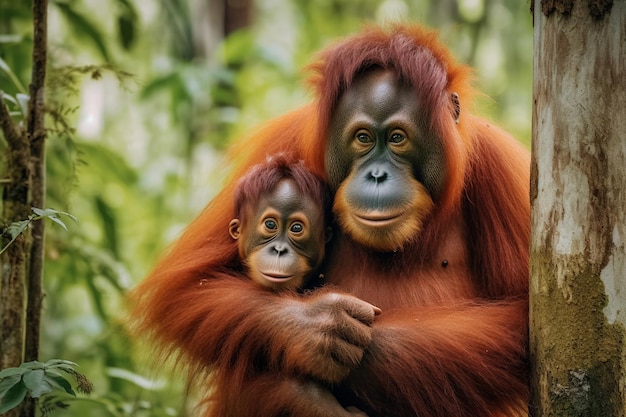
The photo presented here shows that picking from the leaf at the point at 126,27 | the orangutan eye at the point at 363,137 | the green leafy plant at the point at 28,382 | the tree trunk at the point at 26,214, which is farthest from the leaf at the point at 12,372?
the leaf at the point at 126,27

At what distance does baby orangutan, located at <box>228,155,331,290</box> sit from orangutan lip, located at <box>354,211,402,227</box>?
0.34 meters

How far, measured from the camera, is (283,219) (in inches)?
112

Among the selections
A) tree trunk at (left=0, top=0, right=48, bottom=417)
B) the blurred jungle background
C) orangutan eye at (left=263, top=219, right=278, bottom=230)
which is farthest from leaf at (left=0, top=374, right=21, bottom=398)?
orangutan eye at (left=263, top=219, right=278, bottom=230)

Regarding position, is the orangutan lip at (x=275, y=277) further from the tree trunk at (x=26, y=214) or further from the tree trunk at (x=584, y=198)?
the tree trunk at (x=584, y=198)

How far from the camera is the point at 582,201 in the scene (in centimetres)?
199

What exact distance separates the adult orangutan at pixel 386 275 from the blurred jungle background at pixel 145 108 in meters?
0.31

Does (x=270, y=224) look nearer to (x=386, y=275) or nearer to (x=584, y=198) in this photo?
(x=386, y=275)

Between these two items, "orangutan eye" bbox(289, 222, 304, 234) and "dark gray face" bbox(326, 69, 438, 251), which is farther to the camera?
"orangutan eye" bbox(289, 222, 304, 234)

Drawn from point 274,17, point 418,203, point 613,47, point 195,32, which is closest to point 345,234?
point 418,203

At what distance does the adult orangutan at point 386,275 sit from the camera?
7.89ft

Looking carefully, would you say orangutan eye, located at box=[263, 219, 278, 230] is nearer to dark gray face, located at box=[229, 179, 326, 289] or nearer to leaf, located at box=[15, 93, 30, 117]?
dark gray face, located at box=[229, 179, 326, 289]

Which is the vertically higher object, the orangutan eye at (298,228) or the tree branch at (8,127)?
the tree branch at (8,127)

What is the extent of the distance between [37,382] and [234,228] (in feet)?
3.73

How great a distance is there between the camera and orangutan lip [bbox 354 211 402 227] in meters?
2.49
